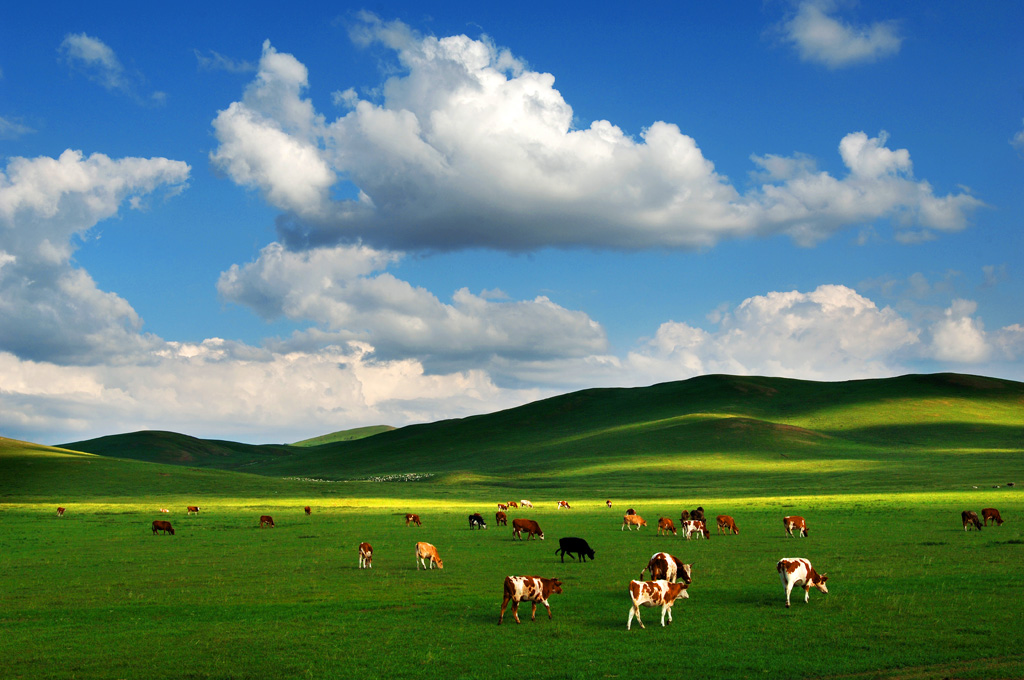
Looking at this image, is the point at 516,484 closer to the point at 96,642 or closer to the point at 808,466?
the point at 808,466

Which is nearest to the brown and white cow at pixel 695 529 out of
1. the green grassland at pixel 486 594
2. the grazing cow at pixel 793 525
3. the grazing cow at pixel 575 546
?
the green grassland at pixel 486 594

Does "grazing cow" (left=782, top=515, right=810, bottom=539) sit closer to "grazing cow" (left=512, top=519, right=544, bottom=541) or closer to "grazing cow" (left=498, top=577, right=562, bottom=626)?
"grazing cow" (left=512, top=519, right=544, bottom=541)

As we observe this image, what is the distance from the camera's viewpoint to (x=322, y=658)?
1620 cm

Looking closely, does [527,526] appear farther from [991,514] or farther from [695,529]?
[991,514]

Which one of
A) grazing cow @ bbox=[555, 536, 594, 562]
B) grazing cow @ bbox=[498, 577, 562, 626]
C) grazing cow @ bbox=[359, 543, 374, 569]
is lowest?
grazing cow @ bbox=[359, 543, 374, 569]

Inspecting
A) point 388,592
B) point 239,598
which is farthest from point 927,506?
point 239,598

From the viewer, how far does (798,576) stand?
2053cm

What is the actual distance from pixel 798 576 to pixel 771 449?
121661mm

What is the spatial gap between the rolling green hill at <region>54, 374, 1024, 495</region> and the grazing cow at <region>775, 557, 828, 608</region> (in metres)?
64.8

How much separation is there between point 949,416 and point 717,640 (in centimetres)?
17285

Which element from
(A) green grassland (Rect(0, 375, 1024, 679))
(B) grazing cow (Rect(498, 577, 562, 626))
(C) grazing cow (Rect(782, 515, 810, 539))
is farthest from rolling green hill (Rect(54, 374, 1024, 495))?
(B) grazing cow (Rect(498, 577, 562, 626))

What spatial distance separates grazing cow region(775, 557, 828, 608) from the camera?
20.4 m

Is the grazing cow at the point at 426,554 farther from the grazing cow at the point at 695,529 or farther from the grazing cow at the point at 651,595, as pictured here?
the grazing cow at the point at 695,529

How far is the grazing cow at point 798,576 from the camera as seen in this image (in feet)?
66.8
